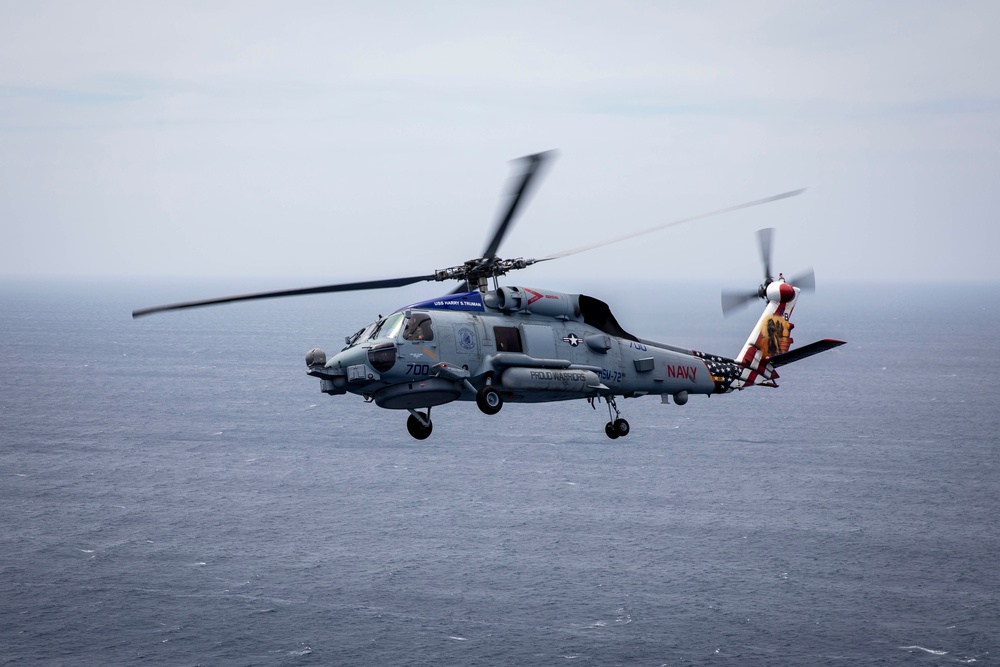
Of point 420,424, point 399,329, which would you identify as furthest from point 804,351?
point 399,329

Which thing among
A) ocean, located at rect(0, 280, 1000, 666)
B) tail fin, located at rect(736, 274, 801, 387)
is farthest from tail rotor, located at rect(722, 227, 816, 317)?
ocean, located at rect(0, 280, 1000, 666)

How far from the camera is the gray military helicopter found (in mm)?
33188

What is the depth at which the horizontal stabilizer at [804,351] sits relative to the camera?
4081 centimetres

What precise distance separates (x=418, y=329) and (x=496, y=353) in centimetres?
304

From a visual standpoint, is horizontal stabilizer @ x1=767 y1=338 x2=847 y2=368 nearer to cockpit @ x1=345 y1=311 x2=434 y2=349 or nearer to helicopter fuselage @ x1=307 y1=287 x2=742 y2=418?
helicopter fuselage @ x1=307 y1=287 x2=742 y2=418

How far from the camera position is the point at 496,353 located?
35250 mm

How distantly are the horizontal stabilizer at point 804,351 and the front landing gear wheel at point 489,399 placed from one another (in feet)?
42.8

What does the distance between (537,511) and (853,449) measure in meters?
67.4

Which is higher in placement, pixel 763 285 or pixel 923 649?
pixel 763 285

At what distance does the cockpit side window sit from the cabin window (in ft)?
8.53

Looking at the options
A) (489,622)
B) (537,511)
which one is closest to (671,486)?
(537,511)

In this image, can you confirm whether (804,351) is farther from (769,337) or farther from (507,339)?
(507,339)

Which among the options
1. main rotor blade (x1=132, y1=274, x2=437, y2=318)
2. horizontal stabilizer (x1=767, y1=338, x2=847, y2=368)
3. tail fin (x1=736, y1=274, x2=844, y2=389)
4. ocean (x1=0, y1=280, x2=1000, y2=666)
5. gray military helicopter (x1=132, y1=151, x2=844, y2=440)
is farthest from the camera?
ocean (x1=0, y1=280, x2=1000, y2=666)

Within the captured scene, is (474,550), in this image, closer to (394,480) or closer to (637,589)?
(637,589)
